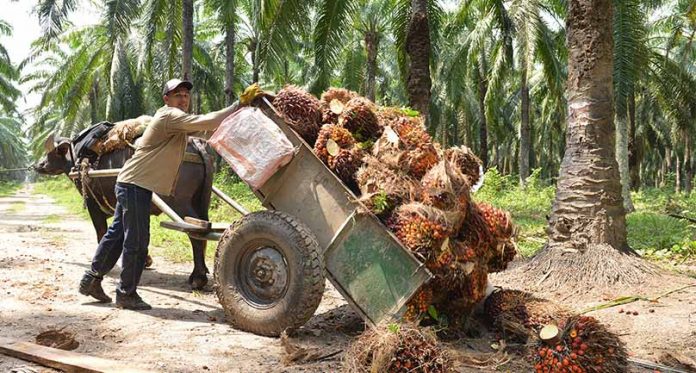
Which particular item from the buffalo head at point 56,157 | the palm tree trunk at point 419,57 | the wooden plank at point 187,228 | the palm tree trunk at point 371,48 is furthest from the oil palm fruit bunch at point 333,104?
the palm tree trunk at point 371,48

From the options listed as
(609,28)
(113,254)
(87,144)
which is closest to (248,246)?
(113,254)

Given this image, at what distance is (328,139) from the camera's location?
4.30 metres

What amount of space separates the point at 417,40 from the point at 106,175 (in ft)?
18.7

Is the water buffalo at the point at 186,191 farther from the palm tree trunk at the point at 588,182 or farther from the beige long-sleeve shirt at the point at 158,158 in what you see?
the palm tree trunk at the point at 588,182

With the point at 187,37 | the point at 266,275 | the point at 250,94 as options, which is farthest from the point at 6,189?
the point at 266,275

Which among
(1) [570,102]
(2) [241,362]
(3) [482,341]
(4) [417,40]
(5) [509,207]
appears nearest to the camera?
(2) [241,362]

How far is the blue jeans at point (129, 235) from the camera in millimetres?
5066

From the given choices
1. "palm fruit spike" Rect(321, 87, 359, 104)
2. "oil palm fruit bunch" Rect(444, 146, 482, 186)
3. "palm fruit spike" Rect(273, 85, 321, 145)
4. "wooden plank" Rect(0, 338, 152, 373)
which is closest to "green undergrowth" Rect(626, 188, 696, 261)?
"oil palm fruit bunch" Rect(444, 146, 482, 186)

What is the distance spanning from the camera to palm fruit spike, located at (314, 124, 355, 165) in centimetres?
428

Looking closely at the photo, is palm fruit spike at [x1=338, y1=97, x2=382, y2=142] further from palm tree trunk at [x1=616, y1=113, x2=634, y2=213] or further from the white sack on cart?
palm tree trunk at [x1=616, y1=113, x2=634, y2=213]

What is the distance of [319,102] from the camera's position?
182 inches

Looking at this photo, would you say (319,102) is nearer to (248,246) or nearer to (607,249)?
(248,246)

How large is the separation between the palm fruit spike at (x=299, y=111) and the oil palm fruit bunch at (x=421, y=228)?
1.01 m

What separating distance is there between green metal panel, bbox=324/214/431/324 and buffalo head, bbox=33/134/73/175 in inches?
192
